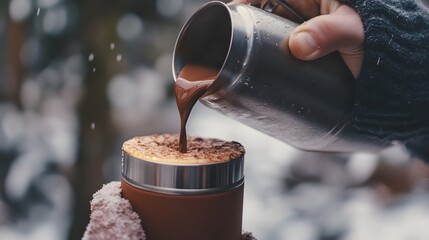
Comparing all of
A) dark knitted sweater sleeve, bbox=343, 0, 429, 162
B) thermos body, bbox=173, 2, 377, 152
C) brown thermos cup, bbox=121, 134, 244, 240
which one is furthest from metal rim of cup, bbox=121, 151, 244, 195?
dark knitted sweater sleeve, bbox=343, 0, 429, 162

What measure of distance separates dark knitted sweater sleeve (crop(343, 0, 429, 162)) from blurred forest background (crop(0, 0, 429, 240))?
0.78m

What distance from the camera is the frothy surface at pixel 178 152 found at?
0.73 m

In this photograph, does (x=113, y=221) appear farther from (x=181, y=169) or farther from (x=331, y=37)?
(x=331, y=37)

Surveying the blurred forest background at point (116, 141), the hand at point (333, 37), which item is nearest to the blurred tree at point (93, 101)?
the blurred forest background at point (116, 141)

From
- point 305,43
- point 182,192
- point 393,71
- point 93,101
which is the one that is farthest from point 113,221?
point 93,101

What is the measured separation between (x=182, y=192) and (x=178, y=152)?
0.23ft

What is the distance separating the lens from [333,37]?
810 millimetres

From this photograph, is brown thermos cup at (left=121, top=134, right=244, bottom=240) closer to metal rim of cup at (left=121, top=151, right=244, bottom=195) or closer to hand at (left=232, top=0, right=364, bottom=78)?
metal rim of cup at (left=121, top=151, right=244, bottom=195)

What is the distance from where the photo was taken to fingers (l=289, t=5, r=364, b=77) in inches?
30.7

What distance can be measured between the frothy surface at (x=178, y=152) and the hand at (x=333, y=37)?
17 centimetres

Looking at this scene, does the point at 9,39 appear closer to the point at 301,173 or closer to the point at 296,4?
the point at 301,173

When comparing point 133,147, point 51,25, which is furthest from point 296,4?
point 51,25

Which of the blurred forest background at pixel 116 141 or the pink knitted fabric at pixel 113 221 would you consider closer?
the pink knitted fabric at pixel 113 221

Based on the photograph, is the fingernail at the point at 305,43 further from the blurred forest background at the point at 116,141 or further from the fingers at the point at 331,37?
the blurred forest background at the point at 116,141
